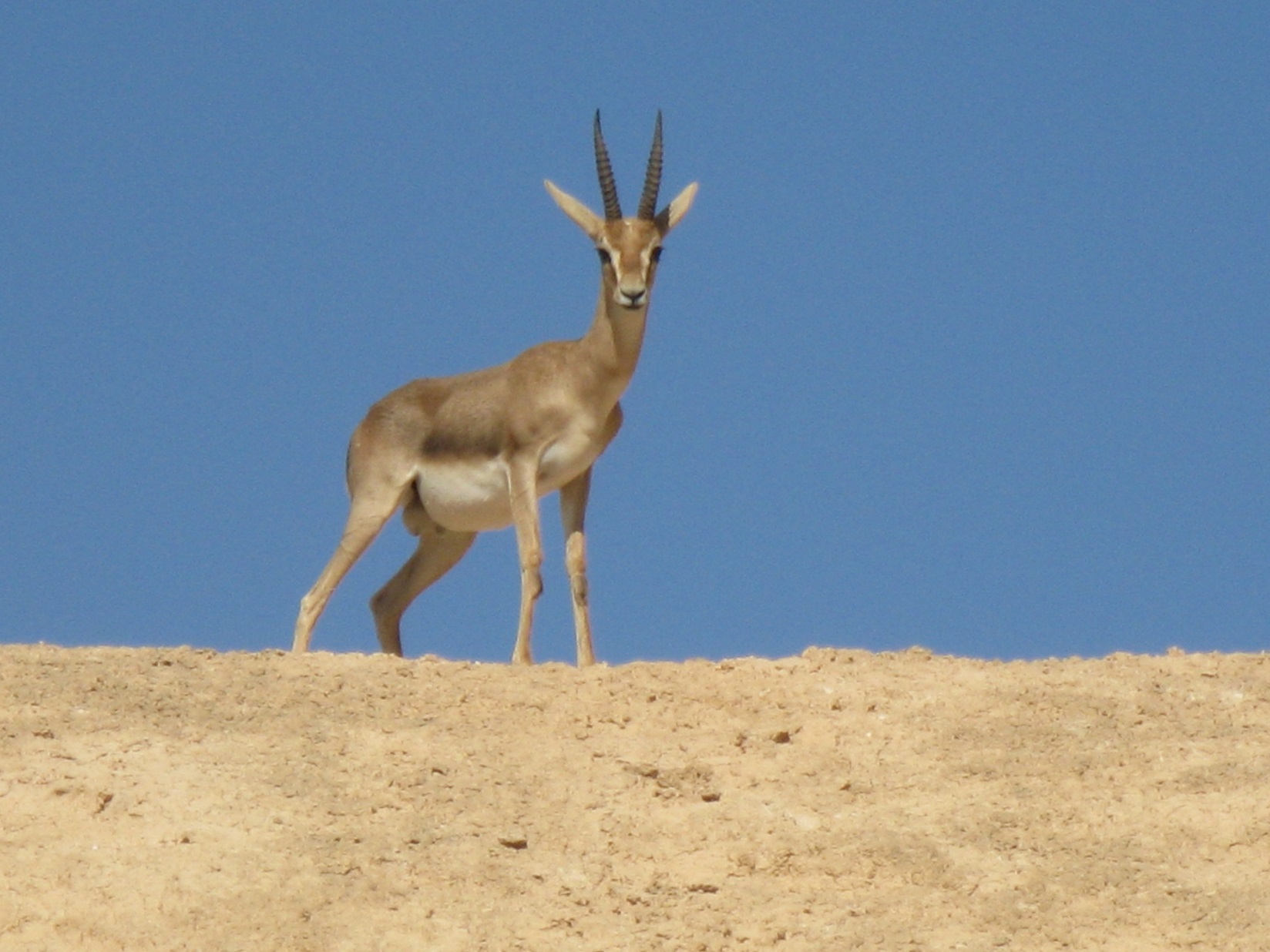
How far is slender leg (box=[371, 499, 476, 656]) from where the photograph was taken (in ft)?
66.1

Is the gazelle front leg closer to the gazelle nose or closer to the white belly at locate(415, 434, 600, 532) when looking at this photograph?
the white belly at locate(415, 434, 600, 532)

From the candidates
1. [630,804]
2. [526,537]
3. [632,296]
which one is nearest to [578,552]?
[526,537]

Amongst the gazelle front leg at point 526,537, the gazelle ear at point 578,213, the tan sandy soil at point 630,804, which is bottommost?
the tan sandy soil at point 630,804

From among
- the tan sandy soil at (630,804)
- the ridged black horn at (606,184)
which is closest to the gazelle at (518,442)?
the ridged black horn at (606,184)

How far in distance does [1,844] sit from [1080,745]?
630 centimetres

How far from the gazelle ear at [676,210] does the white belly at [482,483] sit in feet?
6.22

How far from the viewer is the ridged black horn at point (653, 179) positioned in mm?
18922

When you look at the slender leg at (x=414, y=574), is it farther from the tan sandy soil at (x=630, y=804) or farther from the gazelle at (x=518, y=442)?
the tan sandy soil at (x=630, y=804)

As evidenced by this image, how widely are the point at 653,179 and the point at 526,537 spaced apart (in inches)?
125

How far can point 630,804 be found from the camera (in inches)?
525

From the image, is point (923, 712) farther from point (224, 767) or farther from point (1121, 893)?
point (224, 767)

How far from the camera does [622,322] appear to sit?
1872cm

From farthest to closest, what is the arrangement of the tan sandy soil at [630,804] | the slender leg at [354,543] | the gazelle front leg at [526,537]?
the slender leg at [354,543]
the gazelle front leg at [526,537]
the tan sandy soil at [630,804]

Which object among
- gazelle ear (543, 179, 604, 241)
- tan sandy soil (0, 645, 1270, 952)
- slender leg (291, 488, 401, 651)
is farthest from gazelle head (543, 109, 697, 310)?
tan sandy soil (0, 645, 1270, 952)
